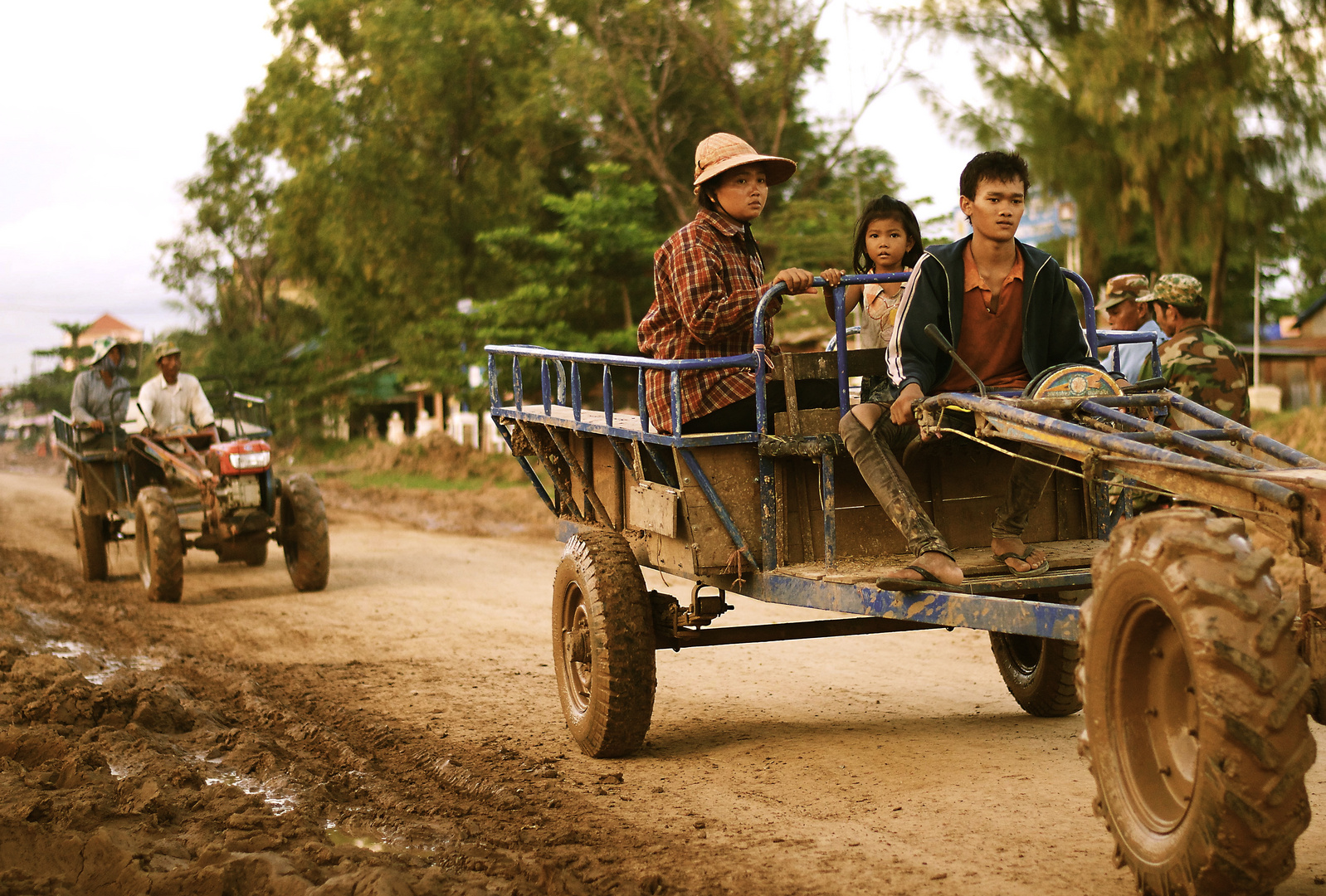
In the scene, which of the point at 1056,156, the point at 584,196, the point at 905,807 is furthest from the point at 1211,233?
the point at 905,807

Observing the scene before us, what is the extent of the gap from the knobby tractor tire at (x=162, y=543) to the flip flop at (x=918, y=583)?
8.06 meters

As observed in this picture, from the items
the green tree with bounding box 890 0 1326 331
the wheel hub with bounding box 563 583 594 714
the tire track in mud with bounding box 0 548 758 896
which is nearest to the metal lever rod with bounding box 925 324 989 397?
the tire track in mud with bounding box 0 548 758 896

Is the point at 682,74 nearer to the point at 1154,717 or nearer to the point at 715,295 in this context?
the point at 715,295

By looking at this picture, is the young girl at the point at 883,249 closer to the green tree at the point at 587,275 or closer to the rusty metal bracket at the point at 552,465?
the rusty metal bracket at the point at 552,465

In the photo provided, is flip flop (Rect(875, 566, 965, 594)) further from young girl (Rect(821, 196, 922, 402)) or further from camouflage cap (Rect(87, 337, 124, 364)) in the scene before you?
camouflage cap (Rect(87, 337, 124, 364))

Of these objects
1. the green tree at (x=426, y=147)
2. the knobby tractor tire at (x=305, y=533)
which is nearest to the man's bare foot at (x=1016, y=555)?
the knobby tractor tire at (x=305, y=533)

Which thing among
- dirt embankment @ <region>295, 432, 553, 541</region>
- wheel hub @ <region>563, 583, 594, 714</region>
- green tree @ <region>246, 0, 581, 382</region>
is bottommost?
dirt embankment @ <region>295, 432, 553, 541</region>

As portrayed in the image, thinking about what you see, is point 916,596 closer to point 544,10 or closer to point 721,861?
point 721,861

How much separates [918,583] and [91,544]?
1035cm

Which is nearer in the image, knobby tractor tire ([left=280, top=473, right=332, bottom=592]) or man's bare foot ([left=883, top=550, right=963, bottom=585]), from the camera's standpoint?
man's bare foot ([left=883, top=550, right=963, bottom=585])

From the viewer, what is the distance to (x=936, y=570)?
14.4 feet

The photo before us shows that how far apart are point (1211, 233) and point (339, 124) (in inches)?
800

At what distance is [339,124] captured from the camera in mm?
30203

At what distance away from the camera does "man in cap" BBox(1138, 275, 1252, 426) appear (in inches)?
269
